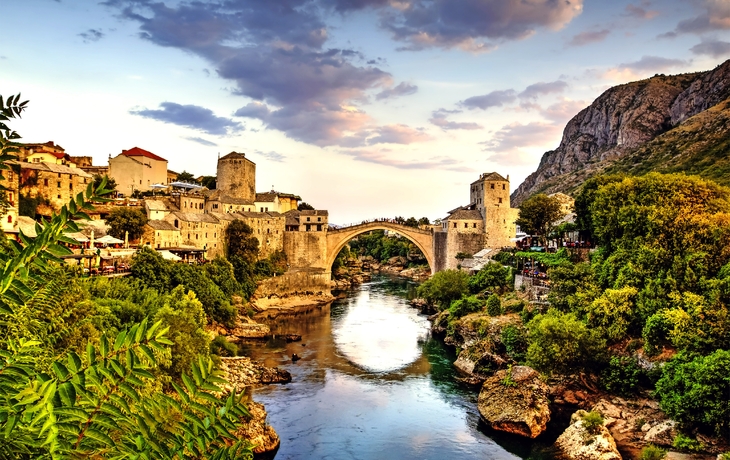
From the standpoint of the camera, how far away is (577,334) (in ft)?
→ 66.0

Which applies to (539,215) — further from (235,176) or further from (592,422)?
(235,176)

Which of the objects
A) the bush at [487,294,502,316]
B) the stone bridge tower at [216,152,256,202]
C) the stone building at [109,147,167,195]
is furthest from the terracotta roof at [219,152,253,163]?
the bush at [487,294,502,316]

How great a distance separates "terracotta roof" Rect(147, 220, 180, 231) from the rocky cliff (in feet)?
207

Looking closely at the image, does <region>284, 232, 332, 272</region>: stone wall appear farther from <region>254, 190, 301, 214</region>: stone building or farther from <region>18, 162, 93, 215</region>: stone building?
<region>18, 162, 93, 215</region>: stone building

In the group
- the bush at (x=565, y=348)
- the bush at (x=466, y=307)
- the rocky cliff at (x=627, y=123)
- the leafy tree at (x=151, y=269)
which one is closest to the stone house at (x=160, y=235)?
the leafy tree at (x=151, y=269)

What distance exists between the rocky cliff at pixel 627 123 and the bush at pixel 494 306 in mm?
53406

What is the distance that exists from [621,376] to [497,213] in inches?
1164

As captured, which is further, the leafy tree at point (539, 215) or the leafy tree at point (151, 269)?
the leafy tree at point (539, 215)

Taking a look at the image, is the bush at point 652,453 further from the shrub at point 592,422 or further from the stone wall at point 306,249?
the stone wall at point 306,249

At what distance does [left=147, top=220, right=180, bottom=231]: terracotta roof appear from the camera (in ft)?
123

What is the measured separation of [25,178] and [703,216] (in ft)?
121

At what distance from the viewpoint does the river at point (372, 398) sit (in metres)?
16.9

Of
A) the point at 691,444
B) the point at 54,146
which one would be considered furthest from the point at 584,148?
the point at 691,444

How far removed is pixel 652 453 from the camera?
14.6m
